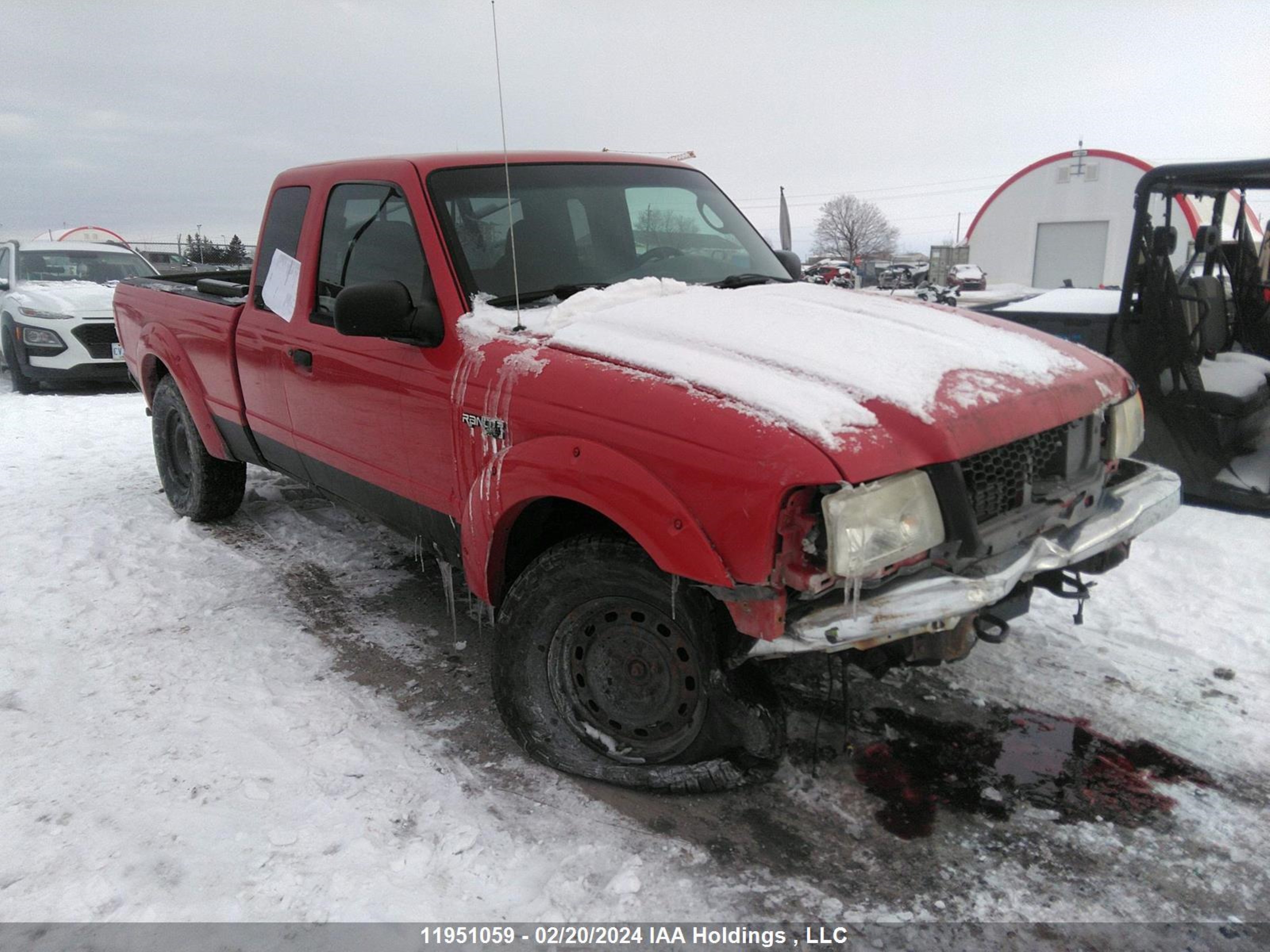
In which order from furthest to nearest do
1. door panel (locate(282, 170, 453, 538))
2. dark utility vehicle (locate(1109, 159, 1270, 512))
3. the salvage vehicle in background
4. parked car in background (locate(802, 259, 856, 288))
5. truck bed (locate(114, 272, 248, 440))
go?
1. the salvage vehicle in background
2. parked car in background (locate(802, 259, 856, 288))
3. dark utility vehicle (locate(1109, 159, 1270, 512))
4. truck bed (locate(114, 272, 248, 440))
5. door panel (locate(282, 170, 453, 538))

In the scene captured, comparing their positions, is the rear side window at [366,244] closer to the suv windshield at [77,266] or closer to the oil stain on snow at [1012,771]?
the oil stain on snow at [1012,771]

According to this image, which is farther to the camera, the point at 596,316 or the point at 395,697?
the point at 395,697

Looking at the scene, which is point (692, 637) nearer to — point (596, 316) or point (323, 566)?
point (596, 316)

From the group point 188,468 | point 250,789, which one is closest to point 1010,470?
point 250,789

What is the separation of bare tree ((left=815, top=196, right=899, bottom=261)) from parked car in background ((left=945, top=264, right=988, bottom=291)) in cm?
3649

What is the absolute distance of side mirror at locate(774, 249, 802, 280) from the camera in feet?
13.9

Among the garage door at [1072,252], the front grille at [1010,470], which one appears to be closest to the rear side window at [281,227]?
the front grille at [1010,470]

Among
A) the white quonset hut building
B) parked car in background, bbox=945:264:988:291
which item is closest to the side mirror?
parked car in background, bbox=945:264:988:291

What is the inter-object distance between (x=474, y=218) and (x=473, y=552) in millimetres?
1275

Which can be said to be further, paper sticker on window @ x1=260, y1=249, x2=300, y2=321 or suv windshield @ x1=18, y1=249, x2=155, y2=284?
suv windshield @ x1=18, y1=249, x2=155, y2=284

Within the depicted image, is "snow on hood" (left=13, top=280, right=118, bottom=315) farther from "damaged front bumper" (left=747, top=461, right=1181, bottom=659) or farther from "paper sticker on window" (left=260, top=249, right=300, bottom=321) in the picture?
"damaged front bumper" (left=747, top=461, right=1181, bottom=659)

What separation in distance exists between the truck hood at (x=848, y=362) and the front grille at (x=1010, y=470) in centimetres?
9

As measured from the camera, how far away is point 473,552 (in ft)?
9.83

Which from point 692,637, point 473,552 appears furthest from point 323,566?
point 692,637
